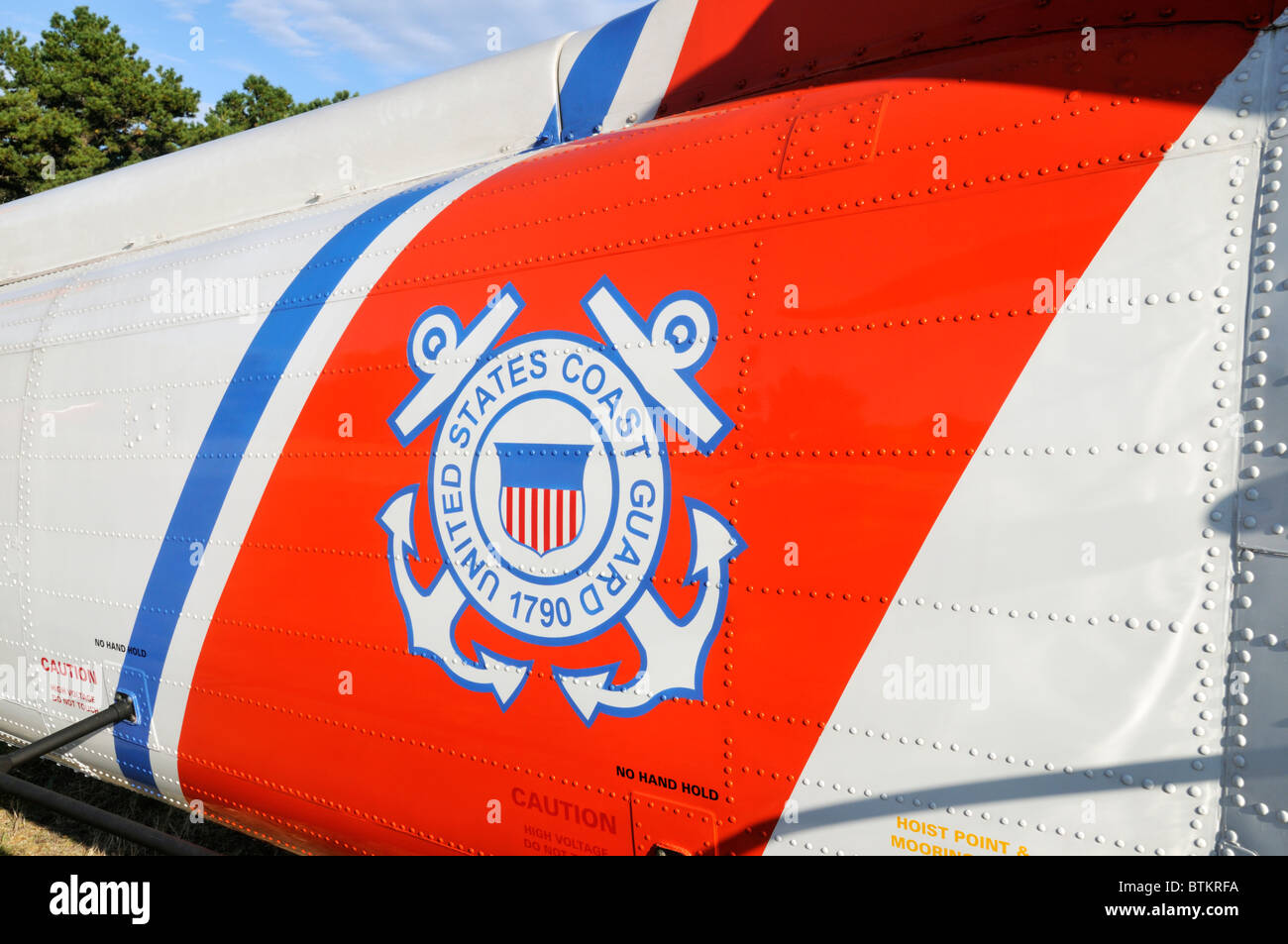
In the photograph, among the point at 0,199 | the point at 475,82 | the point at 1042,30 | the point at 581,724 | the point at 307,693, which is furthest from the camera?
the point at 0,199

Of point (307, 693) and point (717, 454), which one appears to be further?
point (307, 693)

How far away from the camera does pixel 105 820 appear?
3.25 meters

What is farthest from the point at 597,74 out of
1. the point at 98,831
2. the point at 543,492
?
the point at 98,831

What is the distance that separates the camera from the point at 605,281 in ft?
8.65

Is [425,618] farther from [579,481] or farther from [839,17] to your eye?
[839,17]

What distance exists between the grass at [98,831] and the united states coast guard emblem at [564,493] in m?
2.87

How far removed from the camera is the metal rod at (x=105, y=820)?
301cm

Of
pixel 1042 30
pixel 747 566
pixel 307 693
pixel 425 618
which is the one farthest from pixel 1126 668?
pixel 307 693

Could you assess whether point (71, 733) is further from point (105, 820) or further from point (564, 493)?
point (564, 493)

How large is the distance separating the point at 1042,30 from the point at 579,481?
1778 mm

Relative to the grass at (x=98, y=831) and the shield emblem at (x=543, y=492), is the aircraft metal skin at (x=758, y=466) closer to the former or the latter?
the shield emblem at (x=543, y=492)

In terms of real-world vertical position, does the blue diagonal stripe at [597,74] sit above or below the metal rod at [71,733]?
above

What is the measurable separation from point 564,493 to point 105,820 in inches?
91.0

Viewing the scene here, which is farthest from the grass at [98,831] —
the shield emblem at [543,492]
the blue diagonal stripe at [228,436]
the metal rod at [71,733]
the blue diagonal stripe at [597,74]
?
the blue diagonal stripe at [597,74]
